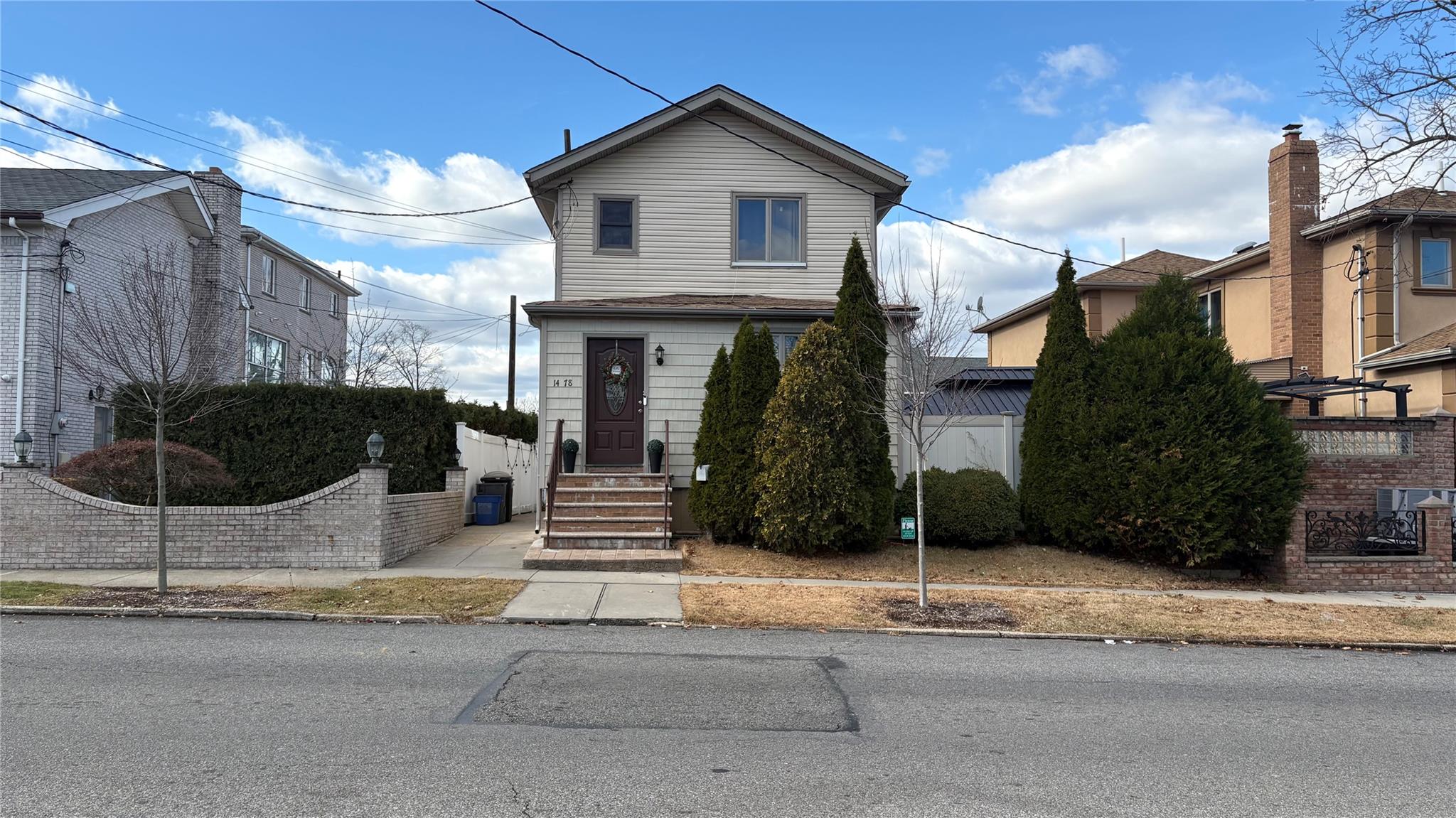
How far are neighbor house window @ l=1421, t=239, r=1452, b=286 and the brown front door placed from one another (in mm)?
16673

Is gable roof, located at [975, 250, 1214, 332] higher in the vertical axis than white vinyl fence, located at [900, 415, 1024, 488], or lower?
higher

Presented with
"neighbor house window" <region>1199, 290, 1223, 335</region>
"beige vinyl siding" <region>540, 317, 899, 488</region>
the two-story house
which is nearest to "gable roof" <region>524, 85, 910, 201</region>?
the two-story house

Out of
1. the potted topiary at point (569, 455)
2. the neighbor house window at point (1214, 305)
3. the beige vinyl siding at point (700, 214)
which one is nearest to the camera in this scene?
the potted topiary at point (569, 455)

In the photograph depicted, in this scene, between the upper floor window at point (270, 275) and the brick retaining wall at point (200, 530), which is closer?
the brick retaining wall at point (200, 530)

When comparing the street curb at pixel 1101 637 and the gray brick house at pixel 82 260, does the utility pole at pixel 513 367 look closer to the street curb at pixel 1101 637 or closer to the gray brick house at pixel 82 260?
the gray brick house at pixel 82 260

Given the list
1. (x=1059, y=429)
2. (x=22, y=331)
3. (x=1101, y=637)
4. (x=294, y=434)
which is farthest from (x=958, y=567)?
(x=22, y=331)

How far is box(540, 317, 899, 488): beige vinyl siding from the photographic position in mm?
14797

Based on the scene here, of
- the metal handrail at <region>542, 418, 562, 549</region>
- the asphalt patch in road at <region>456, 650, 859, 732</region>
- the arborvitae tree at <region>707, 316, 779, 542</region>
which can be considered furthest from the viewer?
the arborvitae tree at <region>707, 316, 779, 542</region>

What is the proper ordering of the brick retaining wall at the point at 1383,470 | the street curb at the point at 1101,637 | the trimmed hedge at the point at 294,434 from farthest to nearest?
1. the trimmed hedge at the point at 294,434
2. the brick retaining wall at the point at 1383,470
3. the street curb at the point at 1101,637

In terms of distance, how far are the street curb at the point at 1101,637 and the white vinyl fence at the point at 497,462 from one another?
22.9 ft

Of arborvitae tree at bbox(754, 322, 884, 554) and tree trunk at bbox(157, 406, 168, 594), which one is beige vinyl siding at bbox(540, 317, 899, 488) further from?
tree trunk at bbox(157, 406, 168, 594)

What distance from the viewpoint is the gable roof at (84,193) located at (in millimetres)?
16797

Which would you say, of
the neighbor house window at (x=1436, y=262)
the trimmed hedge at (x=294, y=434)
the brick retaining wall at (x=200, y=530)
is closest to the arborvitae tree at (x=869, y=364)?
the brick retaining wall at (x=200, y=530)

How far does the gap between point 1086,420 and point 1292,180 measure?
1115 cm
